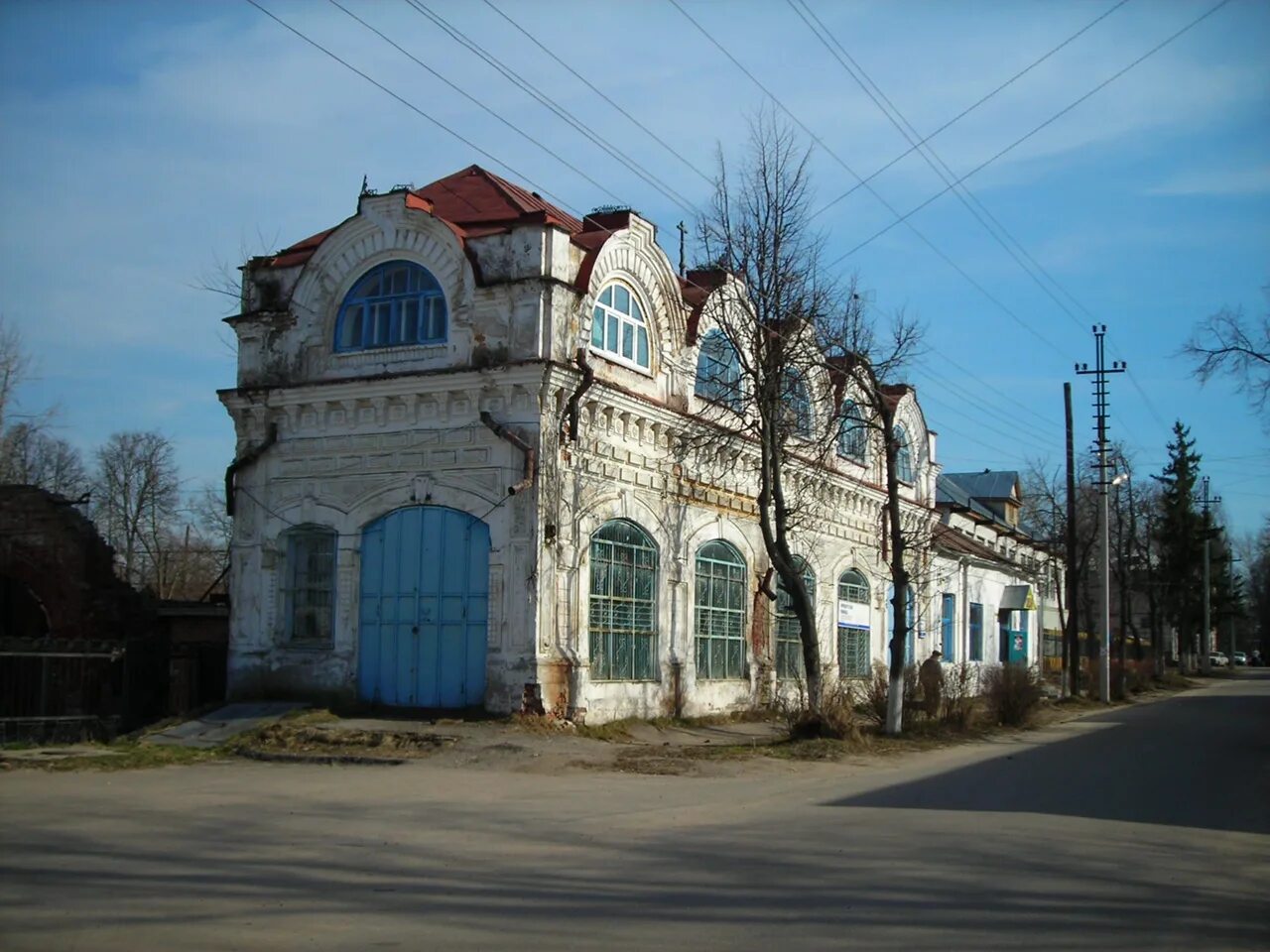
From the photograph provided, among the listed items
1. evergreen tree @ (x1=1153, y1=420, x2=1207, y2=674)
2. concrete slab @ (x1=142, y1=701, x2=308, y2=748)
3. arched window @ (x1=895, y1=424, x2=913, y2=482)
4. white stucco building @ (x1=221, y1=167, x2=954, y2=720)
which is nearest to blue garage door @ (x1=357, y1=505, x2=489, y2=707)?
white stucco building @ (x1=221, y1=167, x2=954, y2=720)

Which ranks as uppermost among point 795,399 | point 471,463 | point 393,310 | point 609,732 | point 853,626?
point 393,310

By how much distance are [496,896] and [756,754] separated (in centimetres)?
1136

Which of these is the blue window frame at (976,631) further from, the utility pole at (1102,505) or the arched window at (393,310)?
the arched window at (393,310)

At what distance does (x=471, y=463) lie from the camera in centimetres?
2108

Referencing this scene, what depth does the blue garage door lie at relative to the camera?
2089cm

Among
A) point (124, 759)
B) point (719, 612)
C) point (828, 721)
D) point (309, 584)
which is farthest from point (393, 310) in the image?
point (828, 721)

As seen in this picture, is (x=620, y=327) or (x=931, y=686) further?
(x=931, y=686)

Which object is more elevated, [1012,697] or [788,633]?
[788,633]

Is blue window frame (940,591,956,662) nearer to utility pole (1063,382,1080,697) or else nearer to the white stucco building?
utility pole (1063,382,1080,697)

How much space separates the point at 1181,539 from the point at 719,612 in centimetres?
6269

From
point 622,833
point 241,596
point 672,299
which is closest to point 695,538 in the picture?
point 672,299

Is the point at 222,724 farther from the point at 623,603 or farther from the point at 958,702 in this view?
the point at 958,702

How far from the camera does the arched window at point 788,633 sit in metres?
29.2

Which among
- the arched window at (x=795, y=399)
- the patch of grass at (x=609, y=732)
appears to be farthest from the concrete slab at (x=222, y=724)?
the arched window at (x=795, y=399)
